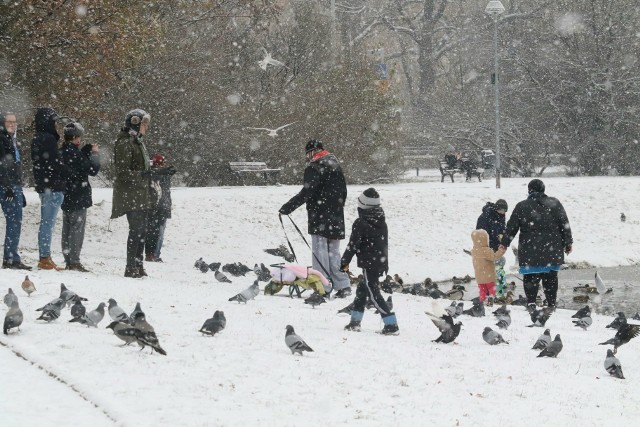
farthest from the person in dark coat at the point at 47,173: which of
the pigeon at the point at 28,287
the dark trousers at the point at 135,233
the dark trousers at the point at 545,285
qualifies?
the dark trousers at the point at 545,285

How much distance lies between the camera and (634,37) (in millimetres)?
37750

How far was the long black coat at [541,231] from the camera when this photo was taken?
13289mm

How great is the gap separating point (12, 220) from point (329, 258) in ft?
14.0

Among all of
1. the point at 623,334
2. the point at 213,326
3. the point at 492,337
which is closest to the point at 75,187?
the point at 213,326

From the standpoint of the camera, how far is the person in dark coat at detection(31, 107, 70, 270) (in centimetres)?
1295

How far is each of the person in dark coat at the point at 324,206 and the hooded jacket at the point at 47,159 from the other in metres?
3.15

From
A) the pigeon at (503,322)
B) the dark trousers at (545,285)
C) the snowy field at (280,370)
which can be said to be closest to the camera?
the snowy field at (280,370)

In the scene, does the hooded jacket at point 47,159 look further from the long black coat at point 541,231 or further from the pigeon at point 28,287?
the long black coat at point 541,231

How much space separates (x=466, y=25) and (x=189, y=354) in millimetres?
46281

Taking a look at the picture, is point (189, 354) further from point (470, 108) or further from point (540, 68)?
point (470, 108)

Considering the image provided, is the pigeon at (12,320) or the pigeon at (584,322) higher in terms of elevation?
the pigeon at (12,320)

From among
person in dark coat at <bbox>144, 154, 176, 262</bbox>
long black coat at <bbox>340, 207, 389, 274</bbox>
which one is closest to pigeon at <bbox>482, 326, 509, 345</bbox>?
long black coat at <bbox>340, 207, 389, 274</bbox>

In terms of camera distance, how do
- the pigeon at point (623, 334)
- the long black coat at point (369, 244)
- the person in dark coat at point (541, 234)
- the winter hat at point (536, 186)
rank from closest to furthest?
the pigeon at point (623, 334) → the long black coat at point (369, 244) → the person in dark coat at point (541, 234) → the winter hat at point (536, 186)

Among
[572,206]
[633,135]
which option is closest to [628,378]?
[572,206]
